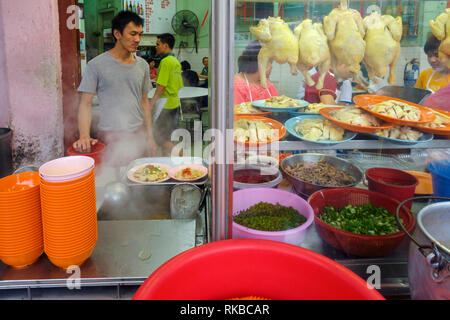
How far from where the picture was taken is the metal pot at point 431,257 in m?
0.82

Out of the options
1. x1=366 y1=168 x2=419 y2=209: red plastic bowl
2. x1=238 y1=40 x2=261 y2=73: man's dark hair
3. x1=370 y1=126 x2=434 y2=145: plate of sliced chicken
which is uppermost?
x1=238 y1=40 x2=261 y2=73: man's dark hair

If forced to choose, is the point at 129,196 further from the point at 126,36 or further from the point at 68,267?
the point at 126,36

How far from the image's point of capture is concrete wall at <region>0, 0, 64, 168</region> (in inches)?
118

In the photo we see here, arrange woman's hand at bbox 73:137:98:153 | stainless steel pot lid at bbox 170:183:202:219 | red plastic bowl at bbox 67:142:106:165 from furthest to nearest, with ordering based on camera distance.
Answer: woman's hand at bbox 73:137:98:153
red plastic bowl at bbox 67:142:106:165
stainless steel pot lid at bbox 170:183:202:219

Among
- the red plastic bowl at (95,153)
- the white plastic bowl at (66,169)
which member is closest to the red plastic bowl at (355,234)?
the white plastic bowl at (66,169)

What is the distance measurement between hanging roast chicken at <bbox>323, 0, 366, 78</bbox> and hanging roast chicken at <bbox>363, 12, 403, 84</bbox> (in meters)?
0.03

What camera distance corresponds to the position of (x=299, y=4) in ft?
3.99

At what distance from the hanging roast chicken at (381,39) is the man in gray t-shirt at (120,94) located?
2131 mm

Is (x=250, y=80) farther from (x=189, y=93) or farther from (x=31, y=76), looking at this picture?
(x=189, y=93)

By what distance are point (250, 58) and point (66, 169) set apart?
77cm

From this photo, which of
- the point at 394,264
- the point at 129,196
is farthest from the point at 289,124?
the point at 129,196

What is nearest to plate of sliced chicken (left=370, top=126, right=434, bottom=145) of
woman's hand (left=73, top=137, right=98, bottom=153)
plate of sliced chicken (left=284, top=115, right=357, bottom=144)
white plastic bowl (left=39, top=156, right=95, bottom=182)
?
plate of sliced chicken (left=284, top=115, right=357, bottom=144)

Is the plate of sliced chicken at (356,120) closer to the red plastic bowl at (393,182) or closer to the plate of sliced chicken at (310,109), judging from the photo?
the plate of sliced chicken at (310,109)

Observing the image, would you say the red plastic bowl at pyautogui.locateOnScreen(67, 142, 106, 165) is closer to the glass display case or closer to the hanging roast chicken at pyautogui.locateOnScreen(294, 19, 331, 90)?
the glass display case
